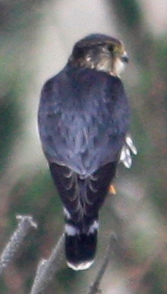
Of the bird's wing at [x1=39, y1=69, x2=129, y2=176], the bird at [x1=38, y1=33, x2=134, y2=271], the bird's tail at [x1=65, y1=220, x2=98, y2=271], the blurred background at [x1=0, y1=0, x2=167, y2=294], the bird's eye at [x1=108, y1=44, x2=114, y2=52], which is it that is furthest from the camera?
the blurred background at [x1=0, y1=0, x2=167, y2=294]

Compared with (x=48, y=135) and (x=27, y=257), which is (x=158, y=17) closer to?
(x=27, y=257)

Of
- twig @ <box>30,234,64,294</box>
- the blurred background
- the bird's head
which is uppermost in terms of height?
twig @ <box>30,234,64,294</box>

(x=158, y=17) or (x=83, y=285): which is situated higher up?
(x=158, y=17)

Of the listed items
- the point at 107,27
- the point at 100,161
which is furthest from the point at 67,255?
the point at 107,27

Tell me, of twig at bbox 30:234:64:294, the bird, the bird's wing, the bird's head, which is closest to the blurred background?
the bird's head

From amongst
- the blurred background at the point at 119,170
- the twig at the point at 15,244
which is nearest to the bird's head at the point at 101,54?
the blurred background at the point at 119,170

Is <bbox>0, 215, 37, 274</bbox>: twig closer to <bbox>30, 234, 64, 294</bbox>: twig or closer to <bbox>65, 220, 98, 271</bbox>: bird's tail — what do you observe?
<bbox>30, 234, 64, 294</bbox>: twig
